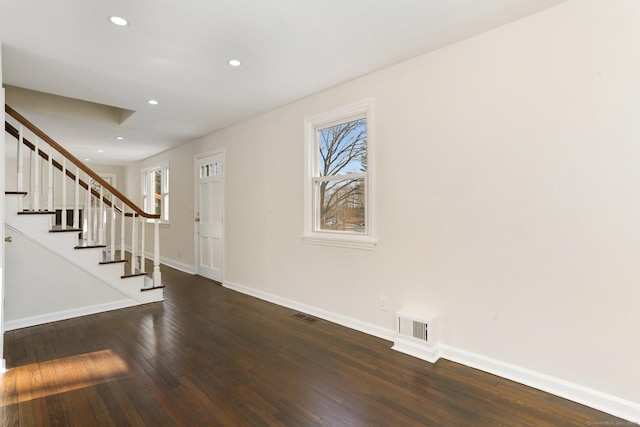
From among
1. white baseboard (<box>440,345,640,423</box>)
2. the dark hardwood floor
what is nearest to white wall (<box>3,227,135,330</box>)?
the dark hardwood floor

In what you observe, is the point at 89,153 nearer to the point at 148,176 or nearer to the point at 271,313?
the point at 148,176

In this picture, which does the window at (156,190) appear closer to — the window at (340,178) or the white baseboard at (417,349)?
the window at (340,178)

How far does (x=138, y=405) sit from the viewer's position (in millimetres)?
1981

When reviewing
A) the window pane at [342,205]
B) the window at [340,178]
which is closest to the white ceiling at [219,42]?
the window at [340,178]

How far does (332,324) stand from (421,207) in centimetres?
158

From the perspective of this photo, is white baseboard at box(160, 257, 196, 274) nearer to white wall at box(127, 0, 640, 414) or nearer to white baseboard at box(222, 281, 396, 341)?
white baseboard at box(222, 281, 396, 341)

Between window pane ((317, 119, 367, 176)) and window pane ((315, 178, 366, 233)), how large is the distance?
0.14 m

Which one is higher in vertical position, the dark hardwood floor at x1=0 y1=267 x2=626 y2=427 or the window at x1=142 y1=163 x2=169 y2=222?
the window at x1=142 y1=163 x2=169 y2=222

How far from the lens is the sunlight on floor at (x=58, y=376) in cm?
212

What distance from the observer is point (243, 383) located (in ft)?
7.32

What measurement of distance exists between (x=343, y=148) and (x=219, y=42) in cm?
158

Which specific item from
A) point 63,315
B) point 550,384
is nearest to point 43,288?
point 63,315

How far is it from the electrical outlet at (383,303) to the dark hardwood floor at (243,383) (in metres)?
0.29

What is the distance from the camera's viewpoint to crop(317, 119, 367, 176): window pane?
3.30 metres
